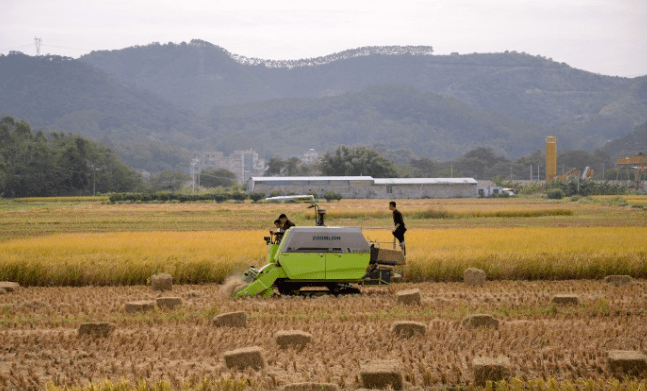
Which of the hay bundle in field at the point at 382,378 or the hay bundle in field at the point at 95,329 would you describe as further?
the hay bundle in field at the point at 95,329

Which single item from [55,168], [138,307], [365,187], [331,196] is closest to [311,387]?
[138,307]

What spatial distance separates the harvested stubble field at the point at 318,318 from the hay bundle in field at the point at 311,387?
0.50m

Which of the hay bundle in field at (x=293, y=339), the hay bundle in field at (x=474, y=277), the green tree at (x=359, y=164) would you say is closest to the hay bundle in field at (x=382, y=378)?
the hay bundle in field at (x=293, y=339)

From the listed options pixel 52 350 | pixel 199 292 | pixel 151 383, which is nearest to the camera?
pixel 151 383

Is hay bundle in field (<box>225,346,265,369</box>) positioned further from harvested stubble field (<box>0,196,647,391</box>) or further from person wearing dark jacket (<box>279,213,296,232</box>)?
person wearing dark jacket (<box>279,213,296,232</box>)

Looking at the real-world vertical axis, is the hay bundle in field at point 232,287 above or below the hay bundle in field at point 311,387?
below

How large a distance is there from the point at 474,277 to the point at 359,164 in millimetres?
108286

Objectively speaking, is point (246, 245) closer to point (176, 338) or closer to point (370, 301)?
point (370, 301)

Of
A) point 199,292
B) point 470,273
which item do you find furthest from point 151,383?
point 470,273

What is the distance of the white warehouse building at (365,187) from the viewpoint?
105 meters

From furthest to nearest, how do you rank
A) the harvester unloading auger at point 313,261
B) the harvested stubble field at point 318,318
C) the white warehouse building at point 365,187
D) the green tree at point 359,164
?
the green tree at point 359,164, the white warehouse building at point 365,187, the harvester unloading auger at point 313,261, the harvested stubble field at point 318,318

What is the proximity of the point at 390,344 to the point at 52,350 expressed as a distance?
14.3 feet

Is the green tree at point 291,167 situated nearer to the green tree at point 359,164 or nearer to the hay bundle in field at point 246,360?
the green tree at point 359,164

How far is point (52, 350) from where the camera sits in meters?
11.6
